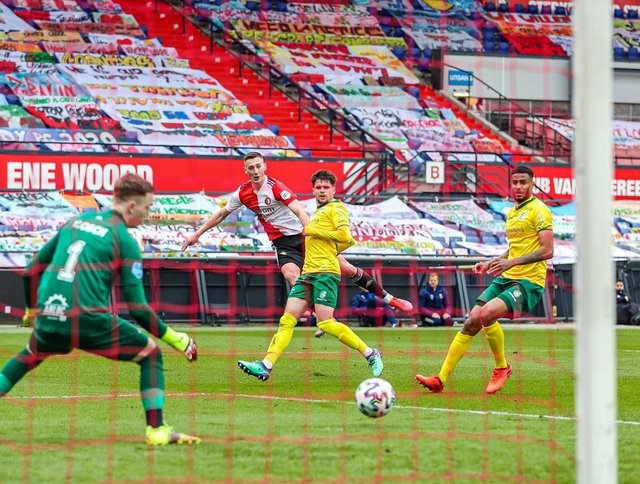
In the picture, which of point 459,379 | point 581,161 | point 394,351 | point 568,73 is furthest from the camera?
point 568,73

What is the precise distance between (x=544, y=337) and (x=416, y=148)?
12448 millimetres

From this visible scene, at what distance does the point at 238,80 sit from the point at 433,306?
11623 millimetres

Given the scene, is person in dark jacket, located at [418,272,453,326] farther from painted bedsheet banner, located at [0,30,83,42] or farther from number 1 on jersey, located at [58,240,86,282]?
number 1 on jersey, located at [58,240,86,282]

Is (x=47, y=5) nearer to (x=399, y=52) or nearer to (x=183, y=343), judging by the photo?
(x=399, y=52)

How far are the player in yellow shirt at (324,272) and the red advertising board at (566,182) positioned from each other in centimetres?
2039

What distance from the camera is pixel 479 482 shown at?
6.73 m

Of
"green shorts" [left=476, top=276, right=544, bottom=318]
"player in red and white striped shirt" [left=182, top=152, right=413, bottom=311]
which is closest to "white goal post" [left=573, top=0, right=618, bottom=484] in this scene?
"green shorts" [left=476, top=276, right=544, bottom=318]

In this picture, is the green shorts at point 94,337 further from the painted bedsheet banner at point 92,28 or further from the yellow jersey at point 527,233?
the painted bedsheet banner at point 92,28

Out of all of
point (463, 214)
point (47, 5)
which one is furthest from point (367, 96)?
point (47, 5)

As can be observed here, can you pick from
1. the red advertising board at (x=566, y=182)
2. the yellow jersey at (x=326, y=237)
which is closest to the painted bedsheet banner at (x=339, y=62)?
the red advertising board at (x=566, y=182)

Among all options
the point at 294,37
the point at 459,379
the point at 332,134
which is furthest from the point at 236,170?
the point at 459,379

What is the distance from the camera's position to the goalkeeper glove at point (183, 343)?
7.72 metres

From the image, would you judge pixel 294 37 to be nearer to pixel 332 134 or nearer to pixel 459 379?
pixel 332 134

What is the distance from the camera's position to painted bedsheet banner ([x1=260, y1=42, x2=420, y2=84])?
35.5 m
